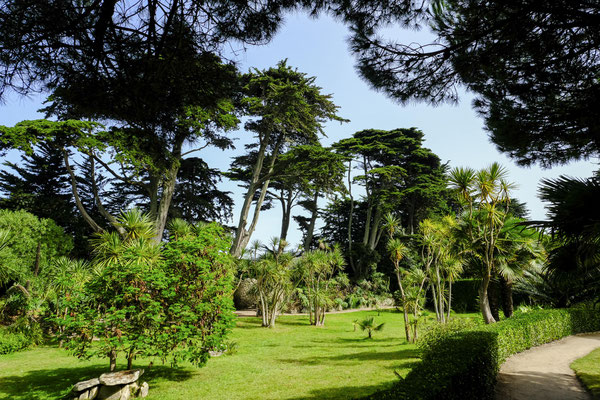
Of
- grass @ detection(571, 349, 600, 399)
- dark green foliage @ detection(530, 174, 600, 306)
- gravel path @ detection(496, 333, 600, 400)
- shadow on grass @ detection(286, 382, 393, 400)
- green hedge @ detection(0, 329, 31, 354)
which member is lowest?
green hedge @ detection(0, 329, 31, 354)

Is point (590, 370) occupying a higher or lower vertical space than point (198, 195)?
lower

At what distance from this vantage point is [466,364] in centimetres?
412

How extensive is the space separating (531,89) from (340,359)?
291 inches

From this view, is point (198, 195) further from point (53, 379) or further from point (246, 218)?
point (53, 379)

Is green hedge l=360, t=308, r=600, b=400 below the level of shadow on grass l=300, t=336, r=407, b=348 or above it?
above

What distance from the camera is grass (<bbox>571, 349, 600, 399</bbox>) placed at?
5.68 metres

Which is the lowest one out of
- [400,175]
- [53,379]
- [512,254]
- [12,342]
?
[53,379]

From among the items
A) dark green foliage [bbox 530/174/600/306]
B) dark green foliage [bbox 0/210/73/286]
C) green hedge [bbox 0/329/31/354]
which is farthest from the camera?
dark green foliage [bbox 0/210/73/286]

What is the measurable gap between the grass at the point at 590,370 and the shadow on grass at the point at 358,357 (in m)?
3.34

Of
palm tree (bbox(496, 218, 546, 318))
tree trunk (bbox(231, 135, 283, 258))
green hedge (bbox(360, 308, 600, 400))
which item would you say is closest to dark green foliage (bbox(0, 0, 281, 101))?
green hedge (bbox(360, 308, 600, 400))

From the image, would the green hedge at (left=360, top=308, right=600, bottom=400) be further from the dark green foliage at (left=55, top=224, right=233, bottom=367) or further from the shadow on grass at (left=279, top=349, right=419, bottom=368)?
the dark green foliage at (left=55, top=224, right=233, bottom=367)

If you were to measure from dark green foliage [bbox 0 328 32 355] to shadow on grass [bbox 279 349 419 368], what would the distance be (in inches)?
342

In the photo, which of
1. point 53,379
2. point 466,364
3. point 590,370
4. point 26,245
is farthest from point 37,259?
point 590,370

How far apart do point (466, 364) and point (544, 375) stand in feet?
13.4
